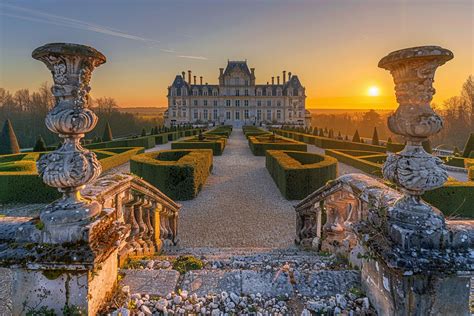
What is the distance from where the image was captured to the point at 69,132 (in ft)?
6.20

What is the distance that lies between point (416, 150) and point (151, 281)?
7.08 feet

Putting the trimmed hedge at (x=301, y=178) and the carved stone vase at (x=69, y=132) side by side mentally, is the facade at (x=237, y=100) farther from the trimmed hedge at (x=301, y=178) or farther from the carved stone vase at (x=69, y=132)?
the carved stone vase at (x=69, y=132)

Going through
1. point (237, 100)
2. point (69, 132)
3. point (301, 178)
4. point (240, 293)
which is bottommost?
point (301, 178)

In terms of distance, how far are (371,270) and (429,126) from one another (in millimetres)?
1082

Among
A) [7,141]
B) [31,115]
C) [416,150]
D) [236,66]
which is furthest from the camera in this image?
[236,66]

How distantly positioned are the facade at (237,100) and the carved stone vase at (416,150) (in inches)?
2259

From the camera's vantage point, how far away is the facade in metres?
59.1

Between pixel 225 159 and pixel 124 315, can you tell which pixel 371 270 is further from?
pixel 225 159

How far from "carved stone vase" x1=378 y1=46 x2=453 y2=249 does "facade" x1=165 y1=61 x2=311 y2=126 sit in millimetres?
57382

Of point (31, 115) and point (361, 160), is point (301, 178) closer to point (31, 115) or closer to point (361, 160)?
point (361, 160)

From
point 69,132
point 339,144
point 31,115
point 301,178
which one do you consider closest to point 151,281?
point 69,132

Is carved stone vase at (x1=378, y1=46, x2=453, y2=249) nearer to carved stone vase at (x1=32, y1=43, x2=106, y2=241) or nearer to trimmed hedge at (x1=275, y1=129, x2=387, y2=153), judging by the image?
carved stone vase at (x1=32, y1=43, x2=106, y2=241)

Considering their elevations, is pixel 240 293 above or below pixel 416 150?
below

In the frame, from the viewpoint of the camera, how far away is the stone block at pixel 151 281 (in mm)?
2154
